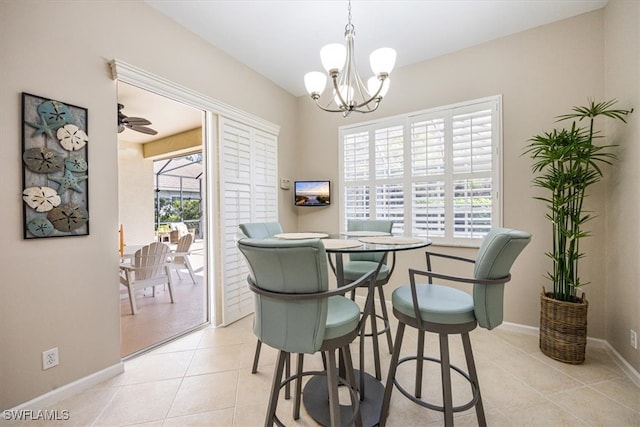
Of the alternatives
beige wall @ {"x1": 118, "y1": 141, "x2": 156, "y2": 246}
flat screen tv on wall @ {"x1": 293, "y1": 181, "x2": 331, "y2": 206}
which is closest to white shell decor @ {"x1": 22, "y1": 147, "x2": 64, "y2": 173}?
flat screen tv on wall @ {"x1": 293, "y1": 181, "x2": 331, "y2": 206}

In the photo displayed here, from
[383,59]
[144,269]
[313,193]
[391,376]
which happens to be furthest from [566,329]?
[144,269]

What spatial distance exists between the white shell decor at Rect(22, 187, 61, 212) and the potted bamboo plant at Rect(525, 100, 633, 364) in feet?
11.7

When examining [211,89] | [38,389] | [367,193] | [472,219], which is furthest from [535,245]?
[38,389]

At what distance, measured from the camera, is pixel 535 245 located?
2.54 metres

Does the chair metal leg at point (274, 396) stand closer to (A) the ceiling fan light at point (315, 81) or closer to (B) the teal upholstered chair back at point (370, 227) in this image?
(B) the teal upholstered chair back at point (370, 227)

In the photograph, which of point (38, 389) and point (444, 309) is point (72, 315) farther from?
point (444, 309)

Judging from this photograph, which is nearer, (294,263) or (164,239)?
(294,263)

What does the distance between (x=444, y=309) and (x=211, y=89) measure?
2.84 m

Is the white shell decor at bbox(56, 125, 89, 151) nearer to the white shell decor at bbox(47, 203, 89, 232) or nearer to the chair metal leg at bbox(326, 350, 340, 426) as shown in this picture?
the white shell decor at bbox(47, 203, 89, 232)

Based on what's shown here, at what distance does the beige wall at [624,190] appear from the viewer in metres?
1.87

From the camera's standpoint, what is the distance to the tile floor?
1548mm

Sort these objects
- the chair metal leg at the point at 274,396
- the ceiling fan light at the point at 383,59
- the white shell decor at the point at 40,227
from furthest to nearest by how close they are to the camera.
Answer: the ceiling fan light at the point at 383,59, the white shell decor at the point at 40,227, the chair metal leg at the point at 274,396

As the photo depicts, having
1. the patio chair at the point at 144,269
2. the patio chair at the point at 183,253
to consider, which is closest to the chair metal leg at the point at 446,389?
the patio chair at the point at 144,269

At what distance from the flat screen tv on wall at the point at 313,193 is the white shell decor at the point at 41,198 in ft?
8.18
